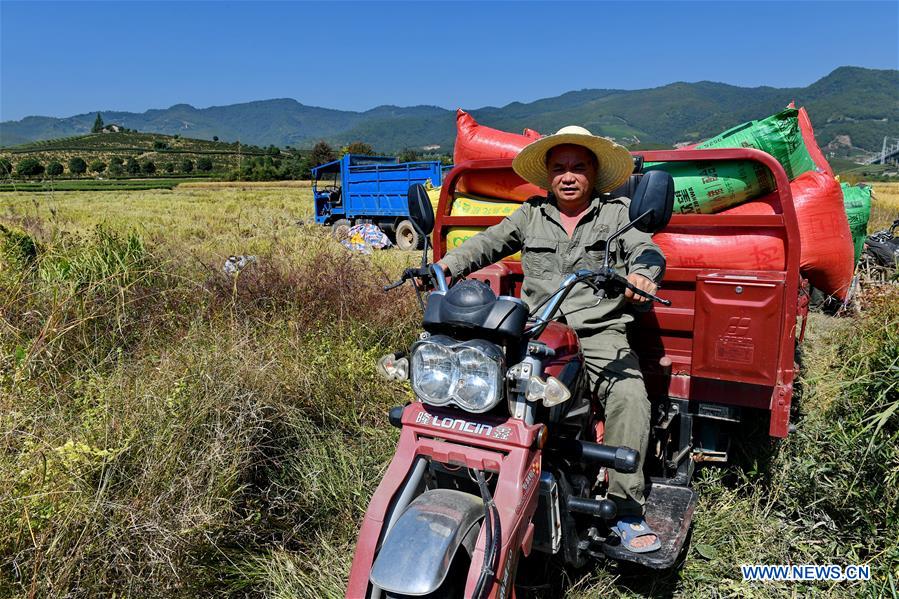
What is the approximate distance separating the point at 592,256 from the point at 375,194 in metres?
13.6

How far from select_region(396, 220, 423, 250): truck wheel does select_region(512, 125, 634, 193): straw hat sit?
11.6 meters

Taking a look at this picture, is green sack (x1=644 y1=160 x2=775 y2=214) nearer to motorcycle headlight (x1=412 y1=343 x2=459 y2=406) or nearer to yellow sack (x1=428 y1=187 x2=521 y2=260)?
yellow sack (x1=428 y1=187 x2=521 y2=260)

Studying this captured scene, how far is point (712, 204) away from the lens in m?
3.40

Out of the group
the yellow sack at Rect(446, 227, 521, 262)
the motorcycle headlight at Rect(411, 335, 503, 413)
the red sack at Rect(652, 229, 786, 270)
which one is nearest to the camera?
the motorcycle headlight at Rect(411, 335, 503, 413)

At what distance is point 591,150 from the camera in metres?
2.85

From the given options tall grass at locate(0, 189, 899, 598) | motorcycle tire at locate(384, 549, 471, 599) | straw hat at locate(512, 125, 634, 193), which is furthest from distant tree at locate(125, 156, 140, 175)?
motorcycle tire at locate(384, 549, 471, 599)

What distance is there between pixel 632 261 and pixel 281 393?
2042mm

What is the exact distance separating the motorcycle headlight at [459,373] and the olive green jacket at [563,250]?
97 centimetres

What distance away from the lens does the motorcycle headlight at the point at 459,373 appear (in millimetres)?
1787

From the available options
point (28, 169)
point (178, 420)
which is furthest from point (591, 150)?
point (28, 169)

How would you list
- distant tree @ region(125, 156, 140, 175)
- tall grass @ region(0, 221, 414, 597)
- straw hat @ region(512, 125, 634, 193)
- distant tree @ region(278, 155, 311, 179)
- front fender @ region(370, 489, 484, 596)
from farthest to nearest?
Result: distant tree @ region(125, 156, 140, 175)
distant tree @ region(278, 155, 311, 179)
straw hat @ region(512, 125, 634, 193)
tall grass @ region(0, 221, 414, 597)
front fender @ region(370, 489, 484, 596)

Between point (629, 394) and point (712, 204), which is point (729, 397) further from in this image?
point (712, 204)

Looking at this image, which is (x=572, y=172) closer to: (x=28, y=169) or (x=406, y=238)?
(x=28, y=169)

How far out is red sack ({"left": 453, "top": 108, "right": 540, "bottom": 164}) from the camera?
406 centimetres
